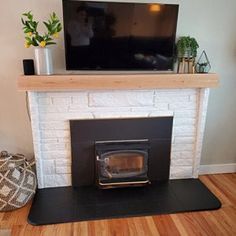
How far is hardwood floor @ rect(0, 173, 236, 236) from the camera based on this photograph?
173 cm

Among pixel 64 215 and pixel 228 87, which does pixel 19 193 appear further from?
pixel 228 87

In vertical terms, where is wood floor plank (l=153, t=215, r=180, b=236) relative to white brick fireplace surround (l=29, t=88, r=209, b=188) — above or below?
below

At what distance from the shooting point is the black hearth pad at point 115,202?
6.15 feet

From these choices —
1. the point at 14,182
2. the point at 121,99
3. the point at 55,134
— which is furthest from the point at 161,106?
the point at 14,182

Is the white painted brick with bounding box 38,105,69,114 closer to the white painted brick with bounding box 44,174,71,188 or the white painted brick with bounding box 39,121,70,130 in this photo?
the white painted brick with bounding box 39,121,70,130

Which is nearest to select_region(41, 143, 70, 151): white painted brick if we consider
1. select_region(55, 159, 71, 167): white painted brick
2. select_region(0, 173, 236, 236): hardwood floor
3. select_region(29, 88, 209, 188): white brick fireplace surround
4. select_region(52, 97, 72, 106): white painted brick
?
select_region(29, 88, 209, 188): white brick fireplace surround

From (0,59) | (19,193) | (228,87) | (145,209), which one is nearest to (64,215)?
(19,193)

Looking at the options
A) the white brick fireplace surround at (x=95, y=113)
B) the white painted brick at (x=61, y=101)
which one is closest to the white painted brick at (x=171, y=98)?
the white brick fireplace surround at (x=95, y=113)

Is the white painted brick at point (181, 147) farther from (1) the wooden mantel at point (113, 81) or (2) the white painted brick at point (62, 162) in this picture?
(2) the white painted brick at point (62, 162)

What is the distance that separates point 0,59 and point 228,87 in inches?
83.2

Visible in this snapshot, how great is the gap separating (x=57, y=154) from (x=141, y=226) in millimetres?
938

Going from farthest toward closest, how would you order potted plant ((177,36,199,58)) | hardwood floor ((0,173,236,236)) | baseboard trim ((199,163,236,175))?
1. baseboard trim ((199,163,236,175))
2. potted plant ((177,36,199,58))
3. hardwood floor ((0,173,236,236))

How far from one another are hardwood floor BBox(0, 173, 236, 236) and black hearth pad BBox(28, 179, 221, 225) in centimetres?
5

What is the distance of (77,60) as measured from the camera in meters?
1.94
